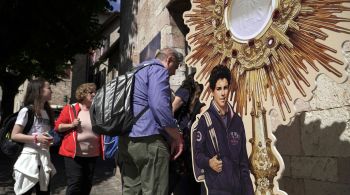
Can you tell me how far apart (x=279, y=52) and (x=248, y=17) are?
37cm

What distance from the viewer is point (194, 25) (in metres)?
2.89

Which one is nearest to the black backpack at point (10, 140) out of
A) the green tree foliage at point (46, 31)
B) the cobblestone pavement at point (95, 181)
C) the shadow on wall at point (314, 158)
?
the cobblestone pavement at point (95, 181)

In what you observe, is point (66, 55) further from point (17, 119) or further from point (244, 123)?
point (244, 123)

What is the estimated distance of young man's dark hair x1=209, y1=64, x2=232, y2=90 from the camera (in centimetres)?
234

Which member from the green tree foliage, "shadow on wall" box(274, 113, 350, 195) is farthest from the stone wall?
"shadow on wall" box(274, 113, 350, 195)

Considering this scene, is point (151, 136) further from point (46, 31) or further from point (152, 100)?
point (46, 31)

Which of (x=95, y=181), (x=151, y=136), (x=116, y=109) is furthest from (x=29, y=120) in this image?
(x=95, y=181)

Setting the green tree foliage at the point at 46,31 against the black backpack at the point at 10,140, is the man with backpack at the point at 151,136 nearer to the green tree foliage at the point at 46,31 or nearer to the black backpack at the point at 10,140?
the black backpack at the point at 10,140

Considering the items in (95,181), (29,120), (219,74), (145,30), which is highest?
(145,30)

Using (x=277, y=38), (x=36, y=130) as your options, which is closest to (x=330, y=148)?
(x=277, y=38)

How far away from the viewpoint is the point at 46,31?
989cm

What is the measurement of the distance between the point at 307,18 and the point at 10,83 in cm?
1337

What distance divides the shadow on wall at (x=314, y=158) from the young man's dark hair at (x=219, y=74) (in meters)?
0.98

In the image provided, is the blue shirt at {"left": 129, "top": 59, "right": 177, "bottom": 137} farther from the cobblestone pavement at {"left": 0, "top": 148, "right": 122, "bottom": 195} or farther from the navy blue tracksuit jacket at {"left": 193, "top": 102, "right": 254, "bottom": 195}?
the cobblestone pavement at {"left": 0, "top": 148, "right": 122, "bottom": 195}
